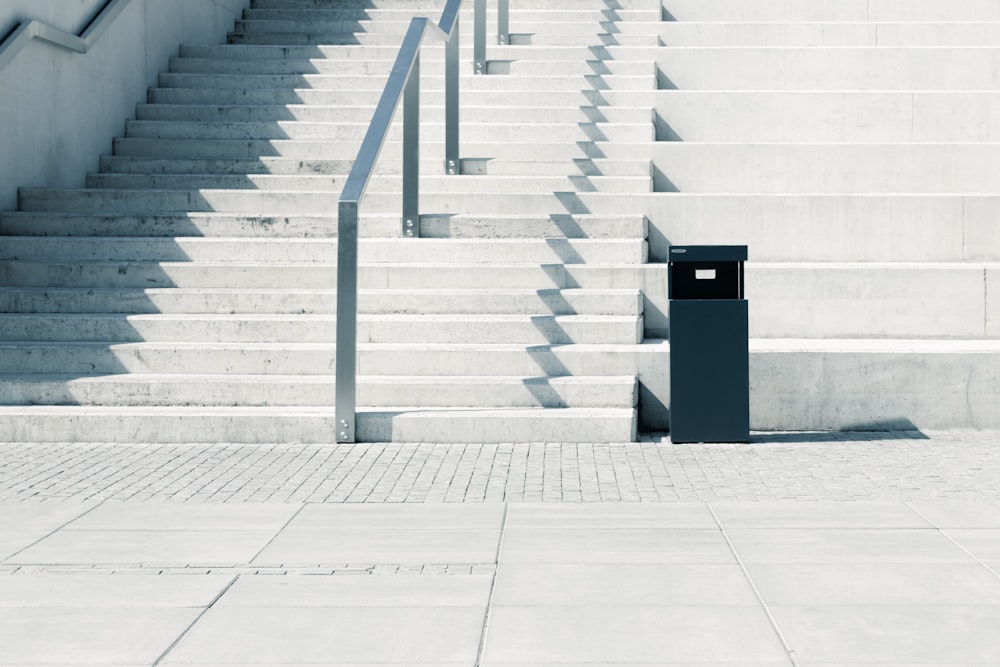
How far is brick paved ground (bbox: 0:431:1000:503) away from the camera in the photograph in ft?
22.0

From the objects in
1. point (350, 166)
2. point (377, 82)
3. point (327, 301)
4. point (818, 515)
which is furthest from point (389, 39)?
point (818, 515)

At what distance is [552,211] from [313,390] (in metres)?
2.67

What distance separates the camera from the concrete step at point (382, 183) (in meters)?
10.7

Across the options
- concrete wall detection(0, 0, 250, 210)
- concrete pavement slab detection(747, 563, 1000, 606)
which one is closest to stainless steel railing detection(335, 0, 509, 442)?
concrete wall detection(0, 0, 250, 210)

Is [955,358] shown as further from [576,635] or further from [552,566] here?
[576,635]

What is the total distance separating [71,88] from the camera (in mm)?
11164

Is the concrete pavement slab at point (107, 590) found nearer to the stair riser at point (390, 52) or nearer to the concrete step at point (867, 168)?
the concrete step at point (867, 168)

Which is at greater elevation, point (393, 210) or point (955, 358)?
point (393, 210)

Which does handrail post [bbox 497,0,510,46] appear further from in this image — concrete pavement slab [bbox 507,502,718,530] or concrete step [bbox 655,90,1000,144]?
concrete pavement slab [bbox 507,502,718,530]

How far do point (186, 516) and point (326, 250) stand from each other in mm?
3864

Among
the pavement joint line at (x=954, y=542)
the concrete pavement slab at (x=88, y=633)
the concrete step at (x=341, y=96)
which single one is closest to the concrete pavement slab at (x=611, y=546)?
the pavement joint line at (x=954, y=542)

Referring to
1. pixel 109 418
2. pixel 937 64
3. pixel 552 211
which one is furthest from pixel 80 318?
pixel 937 64

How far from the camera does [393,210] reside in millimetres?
10383

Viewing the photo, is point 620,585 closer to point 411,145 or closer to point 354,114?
point 411,145
